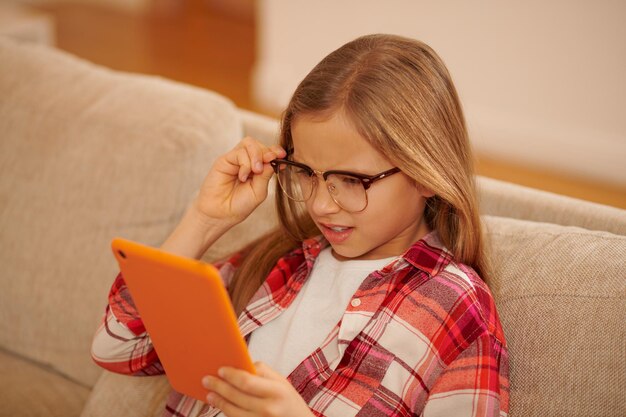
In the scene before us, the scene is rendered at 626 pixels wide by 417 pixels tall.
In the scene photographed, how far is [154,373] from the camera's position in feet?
4.62

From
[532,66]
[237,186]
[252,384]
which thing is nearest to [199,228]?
[237,186]

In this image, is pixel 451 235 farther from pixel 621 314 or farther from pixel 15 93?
pixel 15 93

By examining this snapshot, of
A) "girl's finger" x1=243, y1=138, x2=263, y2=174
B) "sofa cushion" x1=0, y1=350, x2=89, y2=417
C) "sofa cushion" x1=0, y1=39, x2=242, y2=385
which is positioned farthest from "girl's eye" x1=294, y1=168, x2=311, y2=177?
"sofa cushion" x1=0, y1=350, x2=89, y2=417

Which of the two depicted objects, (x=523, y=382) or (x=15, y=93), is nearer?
(x=523, y=382)

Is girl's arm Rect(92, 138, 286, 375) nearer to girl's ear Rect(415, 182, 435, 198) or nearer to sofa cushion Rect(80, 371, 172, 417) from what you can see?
sofa cushion Rect(80, 371, 172, 417)

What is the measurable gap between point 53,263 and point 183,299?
809 mm

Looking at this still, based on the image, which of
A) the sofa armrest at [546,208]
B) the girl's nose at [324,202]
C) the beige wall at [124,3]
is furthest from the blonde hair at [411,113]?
the beige wall at [124,3]

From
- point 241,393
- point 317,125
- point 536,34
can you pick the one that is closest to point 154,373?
point 241,393

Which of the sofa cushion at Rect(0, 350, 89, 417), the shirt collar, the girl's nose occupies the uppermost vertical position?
the girl's nose

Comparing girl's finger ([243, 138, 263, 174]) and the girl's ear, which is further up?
the girl's ear

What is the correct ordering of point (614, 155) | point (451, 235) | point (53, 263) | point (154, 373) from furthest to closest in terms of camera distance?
point (614, 155) → point (53, 263) → point (154, 373) → point (451, 235)

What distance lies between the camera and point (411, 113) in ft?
3.80

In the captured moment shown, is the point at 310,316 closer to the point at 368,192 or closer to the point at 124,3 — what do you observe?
the point at 368,192

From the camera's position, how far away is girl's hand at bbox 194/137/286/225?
1.36 meters
